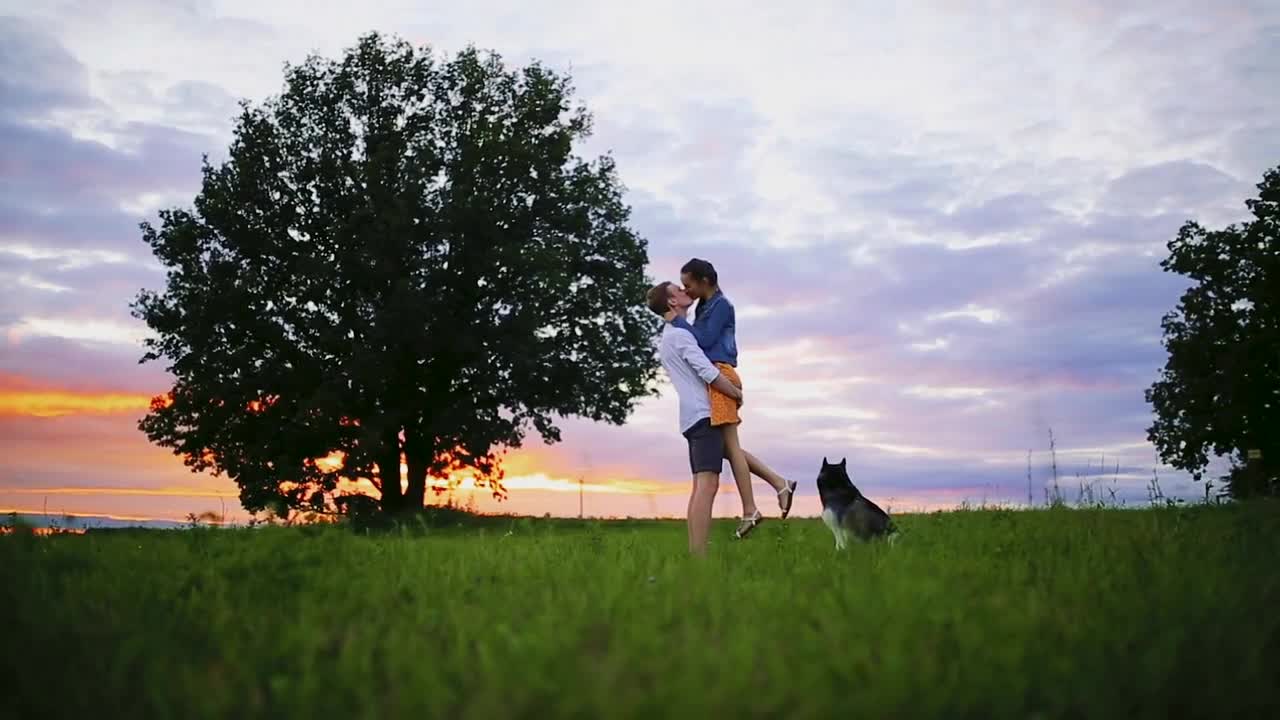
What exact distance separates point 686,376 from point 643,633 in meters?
4.89

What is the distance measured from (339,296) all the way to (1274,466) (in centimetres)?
2702

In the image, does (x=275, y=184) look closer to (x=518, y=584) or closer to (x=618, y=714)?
(x=518, y=584)

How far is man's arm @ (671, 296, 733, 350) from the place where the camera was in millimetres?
9883

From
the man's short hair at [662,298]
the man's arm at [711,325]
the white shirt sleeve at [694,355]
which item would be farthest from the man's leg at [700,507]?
the man's short hair at [662,298]

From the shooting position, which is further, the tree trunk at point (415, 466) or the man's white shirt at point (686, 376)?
the tree trunk at point (415, 466)

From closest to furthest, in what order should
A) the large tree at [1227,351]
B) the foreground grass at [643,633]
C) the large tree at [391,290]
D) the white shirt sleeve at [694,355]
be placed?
1. the foreground grass at [643,633]
2. the white shirt sleeve at [694,355]
3. the large tree at [391,290]
4. the large tree at [1227,351]

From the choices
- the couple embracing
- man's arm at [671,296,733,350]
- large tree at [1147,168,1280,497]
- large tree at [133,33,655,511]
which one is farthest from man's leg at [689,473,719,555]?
large tree at [1147,168,1280,497]

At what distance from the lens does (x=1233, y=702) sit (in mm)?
4375

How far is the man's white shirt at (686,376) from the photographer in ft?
31.4

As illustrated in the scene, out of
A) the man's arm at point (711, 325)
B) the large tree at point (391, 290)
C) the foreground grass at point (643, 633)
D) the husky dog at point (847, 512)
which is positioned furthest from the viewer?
the large tree at point (391, 290)

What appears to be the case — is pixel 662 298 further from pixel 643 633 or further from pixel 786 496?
pixel 643 633

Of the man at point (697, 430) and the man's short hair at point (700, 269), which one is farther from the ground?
the man's short hair at point (700, 269)

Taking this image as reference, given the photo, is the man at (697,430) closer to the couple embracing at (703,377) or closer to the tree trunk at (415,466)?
the couple embracing at (703,377)

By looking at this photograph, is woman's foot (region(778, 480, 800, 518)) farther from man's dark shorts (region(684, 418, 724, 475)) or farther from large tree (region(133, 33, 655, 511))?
large tree (region(133, 33, 655, 511))
